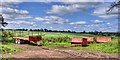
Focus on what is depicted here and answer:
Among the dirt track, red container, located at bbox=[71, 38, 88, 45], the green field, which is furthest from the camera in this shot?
red container, located at bbox=[71, 38, 88, 45]

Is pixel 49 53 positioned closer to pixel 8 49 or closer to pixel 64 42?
pixel 64 42

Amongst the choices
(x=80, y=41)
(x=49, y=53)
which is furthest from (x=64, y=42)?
(x=49, y=53)


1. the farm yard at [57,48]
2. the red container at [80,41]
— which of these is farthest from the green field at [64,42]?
the red container at [80,41]

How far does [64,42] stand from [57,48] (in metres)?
0.26

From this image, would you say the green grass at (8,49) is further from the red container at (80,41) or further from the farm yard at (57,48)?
the red container at (80,41)

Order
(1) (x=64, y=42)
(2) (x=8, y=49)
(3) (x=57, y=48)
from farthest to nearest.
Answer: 1. (1) (x=64, y=42)
2. (3) (x=57, y=48)
3. (2) (x=8, y=49)

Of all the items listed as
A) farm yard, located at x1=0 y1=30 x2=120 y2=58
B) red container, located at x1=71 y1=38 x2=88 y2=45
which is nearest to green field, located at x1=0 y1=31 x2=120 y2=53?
farm yard, located at x1=0 y1=30 x2=120 y2=58

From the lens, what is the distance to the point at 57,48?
8680 mm

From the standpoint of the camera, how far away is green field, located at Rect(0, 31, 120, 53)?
831 cm

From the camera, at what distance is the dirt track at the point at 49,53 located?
8.16 metres

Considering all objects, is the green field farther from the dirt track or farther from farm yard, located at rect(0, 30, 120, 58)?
the dirt track

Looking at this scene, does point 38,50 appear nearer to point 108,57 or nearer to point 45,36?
point 45,36

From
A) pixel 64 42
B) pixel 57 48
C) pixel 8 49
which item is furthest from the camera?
pixel 64 42

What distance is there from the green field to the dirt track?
146 mm
